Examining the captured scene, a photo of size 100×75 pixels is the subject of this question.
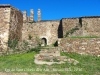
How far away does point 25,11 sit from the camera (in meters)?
21.9

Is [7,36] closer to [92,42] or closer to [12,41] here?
[12,41]

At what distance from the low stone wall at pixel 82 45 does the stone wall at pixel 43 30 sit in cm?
637

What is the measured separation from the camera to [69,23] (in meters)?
19.2

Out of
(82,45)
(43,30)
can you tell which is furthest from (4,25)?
(82,45)

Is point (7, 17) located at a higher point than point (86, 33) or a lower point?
higher

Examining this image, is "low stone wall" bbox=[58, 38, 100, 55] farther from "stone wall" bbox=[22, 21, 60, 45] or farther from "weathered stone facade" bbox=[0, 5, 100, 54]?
"stone wall" bbox=[22, 21, 60, 45]

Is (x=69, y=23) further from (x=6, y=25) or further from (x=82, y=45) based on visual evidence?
(x=6, y=25)

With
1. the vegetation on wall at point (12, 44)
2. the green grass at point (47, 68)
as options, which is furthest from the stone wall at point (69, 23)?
the green grass at point (47, 68)

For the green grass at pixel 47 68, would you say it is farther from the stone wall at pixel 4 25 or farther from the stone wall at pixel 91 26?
the stone wall at pixel 91 26

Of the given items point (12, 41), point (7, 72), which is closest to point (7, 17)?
point (12, 41)

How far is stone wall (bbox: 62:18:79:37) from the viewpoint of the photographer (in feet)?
62.5

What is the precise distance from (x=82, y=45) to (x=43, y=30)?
25.0 feet

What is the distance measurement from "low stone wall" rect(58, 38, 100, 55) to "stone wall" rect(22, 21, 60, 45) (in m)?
6.37

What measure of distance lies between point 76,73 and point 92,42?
203 inches
